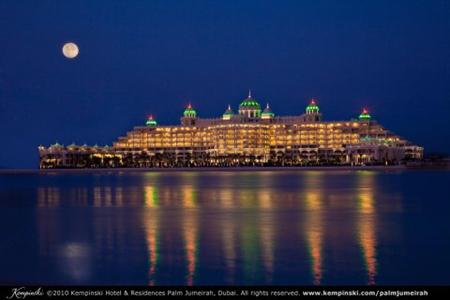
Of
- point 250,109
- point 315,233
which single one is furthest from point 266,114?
point 315,233

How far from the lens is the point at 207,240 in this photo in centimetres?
1777

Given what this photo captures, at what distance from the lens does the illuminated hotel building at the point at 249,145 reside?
→ 11244 cm

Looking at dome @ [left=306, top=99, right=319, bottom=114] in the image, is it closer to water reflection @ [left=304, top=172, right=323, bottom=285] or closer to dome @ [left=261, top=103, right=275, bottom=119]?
dome @ [left=261, top=103, right=275, bottom=119]

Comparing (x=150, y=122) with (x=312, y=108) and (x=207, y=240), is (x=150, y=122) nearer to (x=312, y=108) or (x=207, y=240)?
(x=312, y=108)

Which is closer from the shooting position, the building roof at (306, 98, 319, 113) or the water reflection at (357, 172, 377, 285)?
the water reflection at (357, 172, 377, 285)

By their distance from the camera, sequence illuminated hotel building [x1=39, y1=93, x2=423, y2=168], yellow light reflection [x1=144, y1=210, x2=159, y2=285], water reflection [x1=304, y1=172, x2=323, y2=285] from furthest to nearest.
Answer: illuminated hotel building [x1=39, y1=93, x2=423, y2=168]
water reflection [x1=304, y1=172, x2=323, y2=285]
yellow light reflection [x1=144, y1=210, x2=159, y2=285]

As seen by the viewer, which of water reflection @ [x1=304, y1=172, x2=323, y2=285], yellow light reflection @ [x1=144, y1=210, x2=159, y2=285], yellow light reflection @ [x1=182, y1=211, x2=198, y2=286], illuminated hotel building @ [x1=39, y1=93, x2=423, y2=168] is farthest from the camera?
illuminated hotel building @ [x1=39, y1=93, x2=423, y2=168]

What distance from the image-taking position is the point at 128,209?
28297 mm

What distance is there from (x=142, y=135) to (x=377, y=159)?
4702 cm

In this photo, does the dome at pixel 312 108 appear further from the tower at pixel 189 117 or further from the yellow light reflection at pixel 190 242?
the yellow light reflection at pixel 190 242

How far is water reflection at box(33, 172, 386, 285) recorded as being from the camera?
527 inches

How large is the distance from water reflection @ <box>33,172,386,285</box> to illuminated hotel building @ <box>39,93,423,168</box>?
81644 mm

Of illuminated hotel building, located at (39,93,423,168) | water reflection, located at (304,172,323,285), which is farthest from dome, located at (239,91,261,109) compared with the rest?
water reflection, located at (304,172,323,285)

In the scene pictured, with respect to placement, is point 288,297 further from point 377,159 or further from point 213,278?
point 377,159
